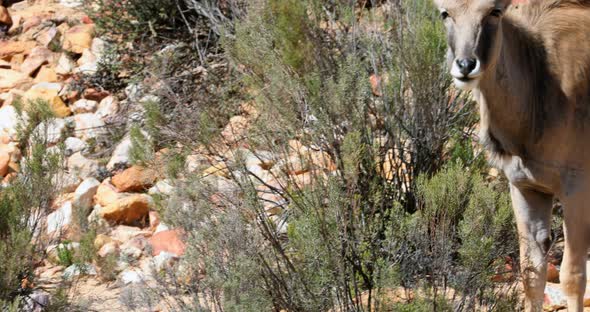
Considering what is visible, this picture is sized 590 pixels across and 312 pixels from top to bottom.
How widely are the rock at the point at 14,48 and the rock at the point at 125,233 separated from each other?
3493 mm

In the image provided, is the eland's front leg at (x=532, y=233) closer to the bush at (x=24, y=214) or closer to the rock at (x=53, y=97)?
the bush at (x=24, y=214)

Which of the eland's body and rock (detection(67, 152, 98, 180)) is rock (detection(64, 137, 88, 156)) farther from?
the eland's body

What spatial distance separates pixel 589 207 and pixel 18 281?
10.6 ft

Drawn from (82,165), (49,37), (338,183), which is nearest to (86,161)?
(82,165)

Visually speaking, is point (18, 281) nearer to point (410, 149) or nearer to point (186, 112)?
point (186, 112)

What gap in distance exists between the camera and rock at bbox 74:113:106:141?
29.2ft

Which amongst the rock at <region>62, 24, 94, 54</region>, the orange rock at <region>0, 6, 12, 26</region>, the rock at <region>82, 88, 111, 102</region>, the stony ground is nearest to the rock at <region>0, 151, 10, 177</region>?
the stony ground

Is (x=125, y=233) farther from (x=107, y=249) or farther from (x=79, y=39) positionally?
(x=79, y=39)

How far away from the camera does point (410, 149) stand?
6.51 metres

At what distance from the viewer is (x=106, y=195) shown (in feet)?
25.8

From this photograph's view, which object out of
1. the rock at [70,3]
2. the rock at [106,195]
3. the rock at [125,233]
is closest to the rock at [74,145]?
the rock at [106,195]

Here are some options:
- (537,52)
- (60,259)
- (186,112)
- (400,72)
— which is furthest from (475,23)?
(60,259)

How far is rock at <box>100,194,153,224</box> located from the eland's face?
3.75 meters

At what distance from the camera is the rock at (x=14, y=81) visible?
9766 mm
